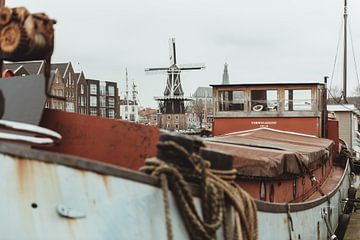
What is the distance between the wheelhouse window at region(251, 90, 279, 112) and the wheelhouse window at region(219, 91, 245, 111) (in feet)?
0.98

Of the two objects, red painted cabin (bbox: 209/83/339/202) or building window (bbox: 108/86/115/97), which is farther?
building window (bbox: 108/86/115/97)

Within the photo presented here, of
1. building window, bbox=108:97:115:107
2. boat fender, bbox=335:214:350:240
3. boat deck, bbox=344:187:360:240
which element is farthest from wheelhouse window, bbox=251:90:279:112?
building window, bbox=108:97:115:107

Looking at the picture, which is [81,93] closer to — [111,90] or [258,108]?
[111,90]

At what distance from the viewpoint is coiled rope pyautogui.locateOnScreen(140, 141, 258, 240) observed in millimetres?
3068

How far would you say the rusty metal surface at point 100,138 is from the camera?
3.94 m

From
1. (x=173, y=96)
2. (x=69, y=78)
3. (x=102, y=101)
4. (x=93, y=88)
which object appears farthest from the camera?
(x=93, y=88)

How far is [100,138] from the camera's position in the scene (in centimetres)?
402

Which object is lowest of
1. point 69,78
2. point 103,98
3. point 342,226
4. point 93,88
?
point 342,226

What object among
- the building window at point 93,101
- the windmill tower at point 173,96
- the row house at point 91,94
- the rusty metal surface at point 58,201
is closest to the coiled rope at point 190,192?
the rusty metal surface at point 58,201

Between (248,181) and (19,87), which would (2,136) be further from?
(248,181)

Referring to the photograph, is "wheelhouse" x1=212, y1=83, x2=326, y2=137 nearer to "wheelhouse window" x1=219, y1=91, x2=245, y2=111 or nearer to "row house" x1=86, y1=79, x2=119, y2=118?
"wheelhouse window" x1=219, y1=91, x2=245, y2=111

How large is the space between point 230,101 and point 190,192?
8.04 metres

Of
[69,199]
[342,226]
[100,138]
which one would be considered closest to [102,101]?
[342,226]

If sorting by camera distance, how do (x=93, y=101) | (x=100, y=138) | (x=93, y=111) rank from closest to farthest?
1. (x=100, y=138)
2. (x=93, y=111)
3. (x=93, y=101)
